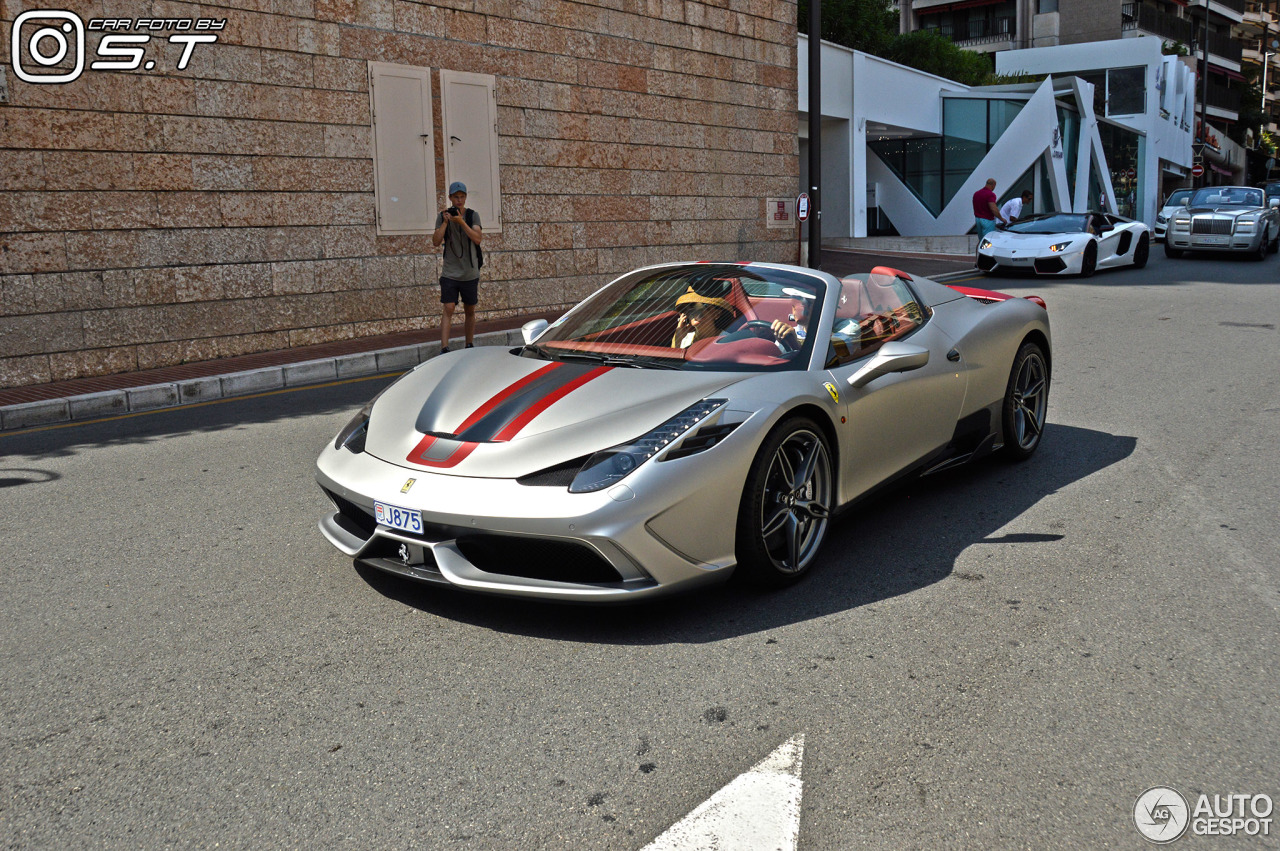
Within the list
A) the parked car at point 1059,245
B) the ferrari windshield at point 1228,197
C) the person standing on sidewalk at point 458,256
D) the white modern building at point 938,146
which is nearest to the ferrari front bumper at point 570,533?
the person standing on sidewalk at point 458,256

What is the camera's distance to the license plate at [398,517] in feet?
12.1

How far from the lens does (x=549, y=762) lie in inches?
113

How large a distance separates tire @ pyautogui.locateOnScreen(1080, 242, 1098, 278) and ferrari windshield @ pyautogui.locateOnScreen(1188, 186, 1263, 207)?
23.0 ft

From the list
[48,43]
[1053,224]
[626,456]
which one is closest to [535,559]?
[626,456]

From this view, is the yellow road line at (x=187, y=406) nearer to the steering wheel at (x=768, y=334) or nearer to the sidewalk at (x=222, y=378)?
the sidewalk at (x=222, y=378)

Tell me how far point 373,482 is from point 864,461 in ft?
6.66

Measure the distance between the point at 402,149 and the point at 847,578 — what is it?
1051 centimetres

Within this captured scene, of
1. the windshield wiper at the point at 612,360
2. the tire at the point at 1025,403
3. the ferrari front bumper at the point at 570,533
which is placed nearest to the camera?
the ferrari front bumper at the point at 570,533

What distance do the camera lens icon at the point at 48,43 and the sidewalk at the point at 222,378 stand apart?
9.28 feet

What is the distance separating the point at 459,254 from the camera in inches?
451

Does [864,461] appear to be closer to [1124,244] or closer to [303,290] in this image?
[303,290]

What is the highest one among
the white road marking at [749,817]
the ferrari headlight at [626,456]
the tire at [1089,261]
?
the tire at [1089,261]

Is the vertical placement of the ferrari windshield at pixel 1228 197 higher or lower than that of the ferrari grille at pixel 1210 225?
higher

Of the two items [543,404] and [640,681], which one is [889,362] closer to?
[543,404]
